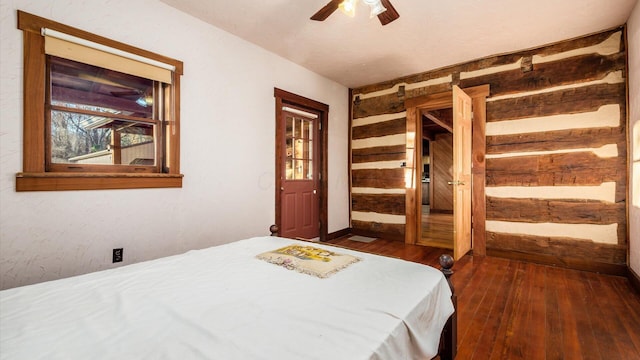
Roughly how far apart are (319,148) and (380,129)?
1107 millimetres

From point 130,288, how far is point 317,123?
3611 mm

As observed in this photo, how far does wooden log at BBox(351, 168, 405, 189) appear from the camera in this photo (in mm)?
4488

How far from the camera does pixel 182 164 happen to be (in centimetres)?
272

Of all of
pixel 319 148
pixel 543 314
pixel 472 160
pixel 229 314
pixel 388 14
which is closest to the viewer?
pixel 229 314

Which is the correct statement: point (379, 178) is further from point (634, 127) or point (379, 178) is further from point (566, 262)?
point (634, 127)

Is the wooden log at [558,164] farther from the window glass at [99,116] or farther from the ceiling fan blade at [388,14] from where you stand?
the window glass at [99,116]

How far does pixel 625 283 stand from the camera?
8.89 feet

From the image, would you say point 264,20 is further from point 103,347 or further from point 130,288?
point 103,347

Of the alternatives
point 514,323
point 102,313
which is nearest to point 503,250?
point 514,323

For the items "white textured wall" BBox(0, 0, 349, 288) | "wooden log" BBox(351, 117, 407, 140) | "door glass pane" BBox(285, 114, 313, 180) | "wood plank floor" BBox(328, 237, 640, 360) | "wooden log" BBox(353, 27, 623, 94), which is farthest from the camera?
"wooden log" BBox(351, 117, 407, 140)

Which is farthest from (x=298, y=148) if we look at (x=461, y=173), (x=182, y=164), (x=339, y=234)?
(x=461, y=173)

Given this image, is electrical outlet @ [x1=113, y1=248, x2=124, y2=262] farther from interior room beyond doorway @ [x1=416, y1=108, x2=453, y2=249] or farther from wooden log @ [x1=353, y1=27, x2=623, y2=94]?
interior room beyond doorway @ [x1=416, y1=108, x2=453, y2=249]

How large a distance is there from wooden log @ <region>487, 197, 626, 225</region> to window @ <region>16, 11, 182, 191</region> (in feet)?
12.6

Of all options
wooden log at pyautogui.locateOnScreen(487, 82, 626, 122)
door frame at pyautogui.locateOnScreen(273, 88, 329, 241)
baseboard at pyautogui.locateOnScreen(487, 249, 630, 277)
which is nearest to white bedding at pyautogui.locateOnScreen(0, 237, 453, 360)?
door frame at pyautogui.locateOnScreen(273, 88, 329, 241)
